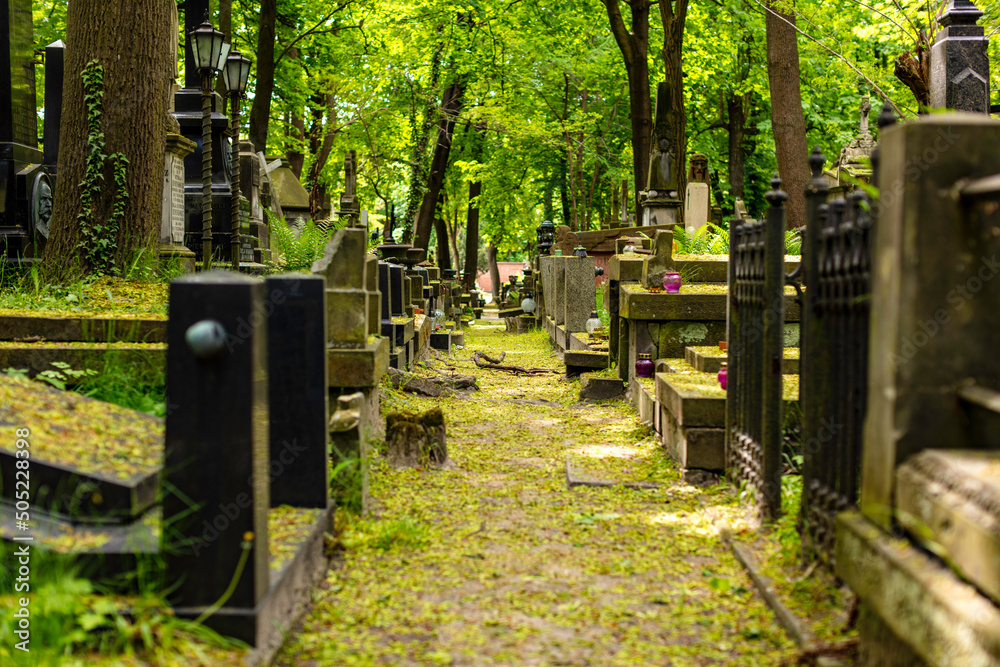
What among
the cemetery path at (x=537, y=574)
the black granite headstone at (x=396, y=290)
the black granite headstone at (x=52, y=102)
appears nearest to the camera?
the cemetery path at (x=537, y=574)

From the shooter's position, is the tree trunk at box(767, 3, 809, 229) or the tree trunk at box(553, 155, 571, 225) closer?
the tree trunk at box(767, 3, 809, 229)

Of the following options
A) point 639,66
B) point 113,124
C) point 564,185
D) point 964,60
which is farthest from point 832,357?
point 564,185

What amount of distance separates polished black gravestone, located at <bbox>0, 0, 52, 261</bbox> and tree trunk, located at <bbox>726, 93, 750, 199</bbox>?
19.3 m

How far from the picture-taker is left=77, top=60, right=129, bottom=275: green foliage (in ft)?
27.7

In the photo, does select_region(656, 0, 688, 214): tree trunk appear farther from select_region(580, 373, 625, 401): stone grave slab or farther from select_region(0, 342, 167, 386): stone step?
select_region(0, 342, 167, 386): stone step

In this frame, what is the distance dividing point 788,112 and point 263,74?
11.2 meters

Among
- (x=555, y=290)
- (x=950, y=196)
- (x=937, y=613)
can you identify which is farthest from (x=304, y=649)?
(x=555, y=290)

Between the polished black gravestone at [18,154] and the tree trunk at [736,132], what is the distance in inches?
761

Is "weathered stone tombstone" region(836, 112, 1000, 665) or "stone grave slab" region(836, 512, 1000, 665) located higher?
"weathered stone tombstone" region(836, 112, 1000, 665)

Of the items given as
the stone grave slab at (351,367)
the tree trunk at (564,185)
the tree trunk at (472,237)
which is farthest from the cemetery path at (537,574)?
the tree trunk at (472,237)

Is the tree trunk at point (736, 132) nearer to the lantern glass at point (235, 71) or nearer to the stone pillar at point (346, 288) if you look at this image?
the lantern glass at point (235, 71)

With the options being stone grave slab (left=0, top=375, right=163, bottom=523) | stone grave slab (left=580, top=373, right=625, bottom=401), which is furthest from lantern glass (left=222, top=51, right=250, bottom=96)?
stone grave slab (left=0, top=375, right=163, bottom=523)

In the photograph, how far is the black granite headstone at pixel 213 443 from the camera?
117 inches

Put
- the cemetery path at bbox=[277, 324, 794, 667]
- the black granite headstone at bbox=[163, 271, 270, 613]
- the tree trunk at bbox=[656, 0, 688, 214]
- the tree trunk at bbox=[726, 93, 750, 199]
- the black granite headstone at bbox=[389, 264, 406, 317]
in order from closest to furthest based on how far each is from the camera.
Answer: the black granite headstone at bbox=[163, 271, 270, 613]
the cemetery path at bbox=[277, 324, 794, 667]
the black granite headstone at bbox=[389, 264, 406, 317]
the tree trunk at bbox=[656, 0, 688, 214]
the tree trunk at bbox=[726, 93, 750, 199]
